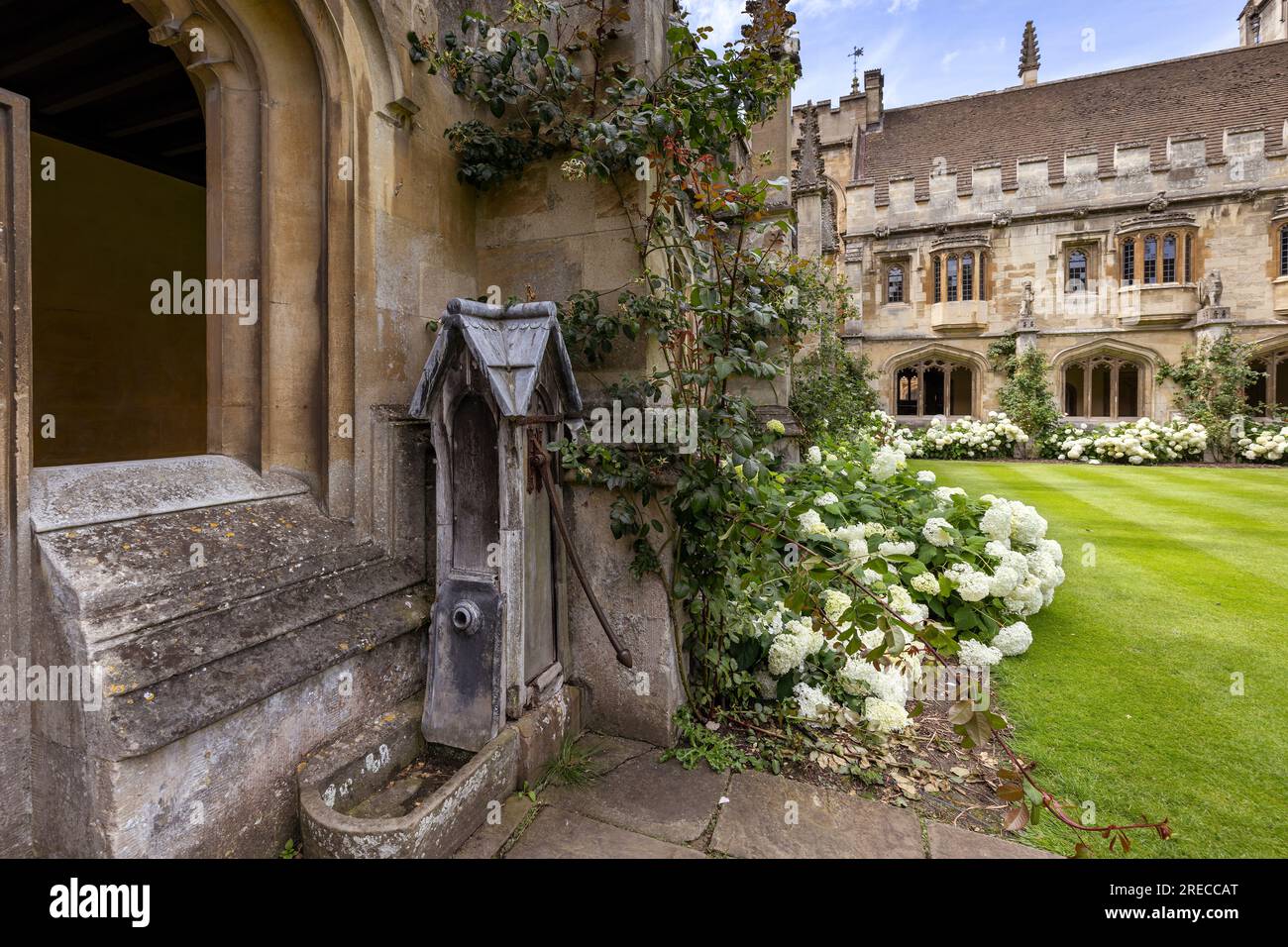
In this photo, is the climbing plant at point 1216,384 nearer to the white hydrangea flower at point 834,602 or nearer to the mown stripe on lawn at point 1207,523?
the mown stripe on lawn at point 1207,523

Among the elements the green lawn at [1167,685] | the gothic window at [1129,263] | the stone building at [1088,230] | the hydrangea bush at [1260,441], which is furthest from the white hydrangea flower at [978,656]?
the gothic window at [1129,263]

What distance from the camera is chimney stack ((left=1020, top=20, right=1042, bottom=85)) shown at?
2641cm

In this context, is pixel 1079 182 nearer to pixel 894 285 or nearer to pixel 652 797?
pixel 894 285

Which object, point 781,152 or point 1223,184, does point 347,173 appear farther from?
point 1223,184

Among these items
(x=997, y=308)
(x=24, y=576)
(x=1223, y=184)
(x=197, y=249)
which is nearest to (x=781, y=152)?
(x=197, y=249)

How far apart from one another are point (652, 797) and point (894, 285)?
22472 mm

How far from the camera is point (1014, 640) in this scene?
3.73m

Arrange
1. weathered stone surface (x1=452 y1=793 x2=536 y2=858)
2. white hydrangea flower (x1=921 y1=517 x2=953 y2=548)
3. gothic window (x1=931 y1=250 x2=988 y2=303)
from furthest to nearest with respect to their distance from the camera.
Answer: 1. gothic window (x1=931 y1=250 x2=988 y2=303)
2. white hydrangea flower (x1=921 y1=517 x2=953 y2=548)
3. weathered stone surface (x1=452 y1=793 x2=536 y2=858)

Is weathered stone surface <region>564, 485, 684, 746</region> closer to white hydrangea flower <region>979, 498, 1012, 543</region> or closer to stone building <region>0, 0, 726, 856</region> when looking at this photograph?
stone building <region>0, 0, 726, 856</region>

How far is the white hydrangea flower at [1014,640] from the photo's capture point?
3.73 meters

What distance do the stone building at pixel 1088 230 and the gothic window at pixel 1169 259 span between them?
3 cm

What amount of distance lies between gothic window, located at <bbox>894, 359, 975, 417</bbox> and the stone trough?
22.3 metres
